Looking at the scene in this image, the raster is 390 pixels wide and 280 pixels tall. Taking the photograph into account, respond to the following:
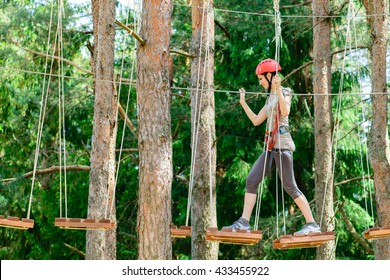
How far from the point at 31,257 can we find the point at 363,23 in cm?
780

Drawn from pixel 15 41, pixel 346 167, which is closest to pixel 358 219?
pixel 346 167

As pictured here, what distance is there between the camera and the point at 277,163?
6.42 metres

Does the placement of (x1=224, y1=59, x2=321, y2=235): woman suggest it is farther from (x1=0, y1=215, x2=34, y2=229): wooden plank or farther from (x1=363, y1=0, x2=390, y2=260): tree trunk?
(x1=363, y1=0, x2=390, y2=260): tree trunk

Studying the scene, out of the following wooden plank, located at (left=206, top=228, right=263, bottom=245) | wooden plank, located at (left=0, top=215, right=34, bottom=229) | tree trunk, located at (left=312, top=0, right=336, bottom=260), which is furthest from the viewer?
tree trunk, located at (left=312, top=0, right=336, bottom=260)

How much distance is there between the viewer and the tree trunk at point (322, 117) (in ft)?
33.8

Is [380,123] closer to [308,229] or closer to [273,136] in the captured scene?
[273,136]

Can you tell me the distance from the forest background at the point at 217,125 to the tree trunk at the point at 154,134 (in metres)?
4.20

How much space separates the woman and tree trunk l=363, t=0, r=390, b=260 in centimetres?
280

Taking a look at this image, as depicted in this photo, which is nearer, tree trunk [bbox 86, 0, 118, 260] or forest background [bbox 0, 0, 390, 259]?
tree trunk [bbox 86, 0, 118, 260]

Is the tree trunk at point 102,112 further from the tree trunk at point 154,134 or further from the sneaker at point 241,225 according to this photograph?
the sneaker at point 241,225

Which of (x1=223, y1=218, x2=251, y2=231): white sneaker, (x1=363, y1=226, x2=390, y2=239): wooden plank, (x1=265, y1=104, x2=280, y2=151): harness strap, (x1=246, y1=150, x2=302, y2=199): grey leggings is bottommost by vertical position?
(x1=363, y1=226, x2=390, y2=239): wooden plank

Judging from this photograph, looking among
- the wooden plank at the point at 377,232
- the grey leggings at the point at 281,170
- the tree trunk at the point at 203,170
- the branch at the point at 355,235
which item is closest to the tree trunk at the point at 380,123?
the tree trunk at the point at 203,170

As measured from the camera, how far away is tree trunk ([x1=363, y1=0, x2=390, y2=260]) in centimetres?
898

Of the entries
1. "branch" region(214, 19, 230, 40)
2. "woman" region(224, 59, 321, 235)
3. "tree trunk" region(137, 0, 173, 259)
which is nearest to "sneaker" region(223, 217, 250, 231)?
"woman" region(224, 59, 321, 235)
